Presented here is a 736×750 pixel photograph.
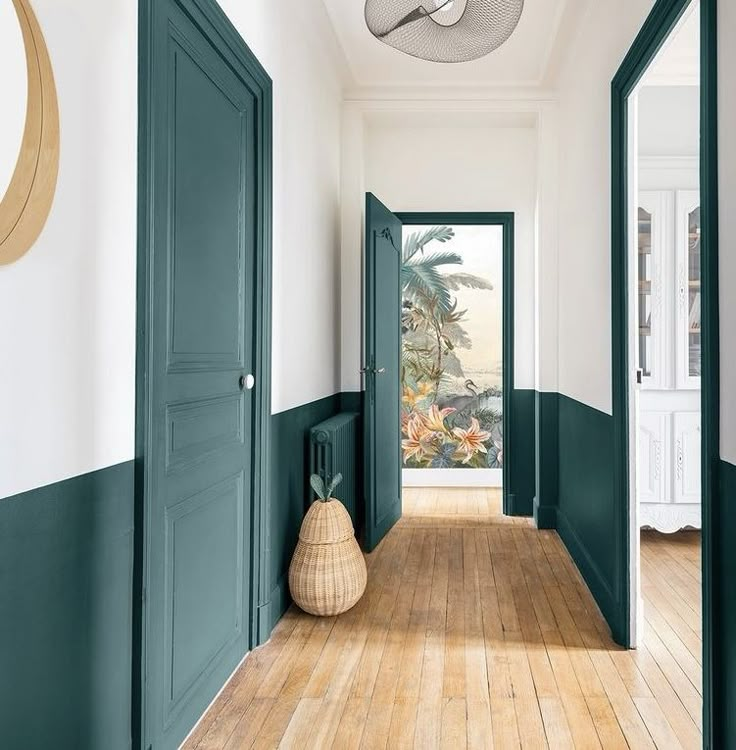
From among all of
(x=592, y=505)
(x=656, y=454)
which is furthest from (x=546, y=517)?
(x=592, y=505)

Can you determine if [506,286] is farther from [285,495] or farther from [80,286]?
[80,286]

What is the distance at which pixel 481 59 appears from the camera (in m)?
3.82

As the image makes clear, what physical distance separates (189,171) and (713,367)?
59.7 inches

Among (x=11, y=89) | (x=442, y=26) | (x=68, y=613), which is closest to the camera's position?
(x=11, y=89)

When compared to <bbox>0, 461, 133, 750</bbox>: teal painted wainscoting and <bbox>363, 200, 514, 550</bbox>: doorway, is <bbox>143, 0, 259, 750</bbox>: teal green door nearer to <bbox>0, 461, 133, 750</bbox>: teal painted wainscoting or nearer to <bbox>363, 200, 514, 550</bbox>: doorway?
<bbox>0, 461, 133, 750</bbox>: teal painted wainscoting

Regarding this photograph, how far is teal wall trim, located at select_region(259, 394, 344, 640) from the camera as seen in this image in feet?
8.64

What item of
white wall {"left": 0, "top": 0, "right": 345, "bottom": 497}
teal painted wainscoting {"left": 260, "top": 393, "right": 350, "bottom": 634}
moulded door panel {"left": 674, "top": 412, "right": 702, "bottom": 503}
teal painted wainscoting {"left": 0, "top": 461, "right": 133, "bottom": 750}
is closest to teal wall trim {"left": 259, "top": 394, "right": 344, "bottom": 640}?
teal painted wainscoting {"left": 260, "top": 393, "right": 350, "bottom": 634}

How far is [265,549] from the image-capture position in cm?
252

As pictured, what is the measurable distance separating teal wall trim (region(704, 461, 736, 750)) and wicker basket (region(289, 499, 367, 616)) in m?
1.44

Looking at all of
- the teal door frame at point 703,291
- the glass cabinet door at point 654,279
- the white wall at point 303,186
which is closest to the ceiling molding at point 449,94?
the white wall at point 303,186

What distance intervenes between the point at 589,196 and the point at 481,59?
1.26 metres

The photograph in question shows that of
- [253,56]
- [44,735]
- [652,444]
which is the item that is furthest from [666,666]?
[253,56]

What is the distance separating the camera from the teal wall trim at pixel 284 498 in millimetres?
2635

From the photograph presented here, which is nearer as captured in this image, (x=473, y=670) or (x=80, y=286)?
(x=80, y=286)
